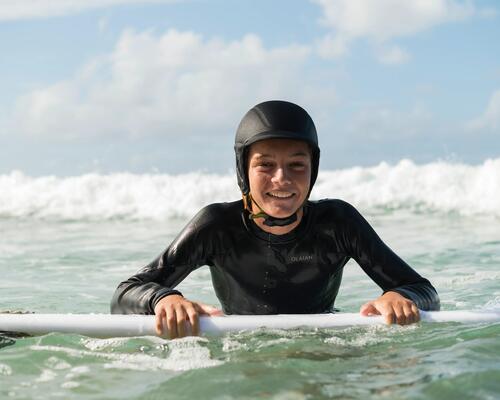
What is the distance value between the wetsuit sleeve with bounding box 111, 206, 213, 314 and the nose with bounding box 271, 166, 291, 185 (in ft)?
1.75

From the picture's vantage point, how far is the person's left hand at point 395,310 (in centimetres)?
398

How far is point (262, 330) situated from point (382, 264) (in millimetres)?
895

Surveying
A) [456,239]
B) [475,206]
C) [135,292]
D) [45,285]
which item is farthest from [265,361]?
[475,206]

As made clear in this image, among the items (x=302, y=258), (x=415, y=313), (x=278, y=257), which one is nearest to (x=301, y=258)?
(x=302, y=258)

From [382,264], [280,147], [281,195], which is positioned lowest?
[382,264]

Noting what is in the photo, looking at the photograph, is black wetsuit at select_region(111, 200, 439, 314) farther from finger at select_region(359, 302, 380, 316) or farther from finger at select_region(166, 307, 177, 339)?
finger at select_region(166, 307, 177, 339)

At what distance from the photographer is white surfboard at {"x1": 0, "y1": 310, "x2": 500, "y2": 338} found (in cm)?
395

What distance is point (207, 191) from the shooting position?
19.8 m

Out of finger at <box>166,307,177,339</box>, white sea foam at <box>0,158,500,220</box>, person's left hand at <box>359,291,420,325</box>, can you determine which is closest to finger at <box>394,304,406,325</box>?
person's left hand at <box>359,291,420,325</box>

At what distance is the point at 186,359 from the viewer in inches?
147

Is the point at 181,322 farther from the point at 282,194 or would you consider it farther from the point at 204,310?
the point at 282,194

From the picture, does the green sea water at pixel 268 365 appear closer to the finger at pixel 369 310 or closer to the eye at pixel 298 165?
the finger at pixel 369 310

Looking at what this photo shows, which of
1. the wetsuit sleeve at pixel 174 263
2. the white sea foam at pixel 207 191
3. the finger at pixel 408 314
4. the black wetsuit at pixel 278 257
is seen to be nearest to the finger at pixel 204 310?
the wetsuit sleeve at pixel 174 263

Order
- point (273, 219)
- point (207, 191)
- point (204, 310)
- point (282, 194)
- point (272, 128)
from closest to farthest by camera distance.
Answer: point (204, 310) < point (272, 128) < point (282, 194) < point (273, 219) < point (207, 191)
